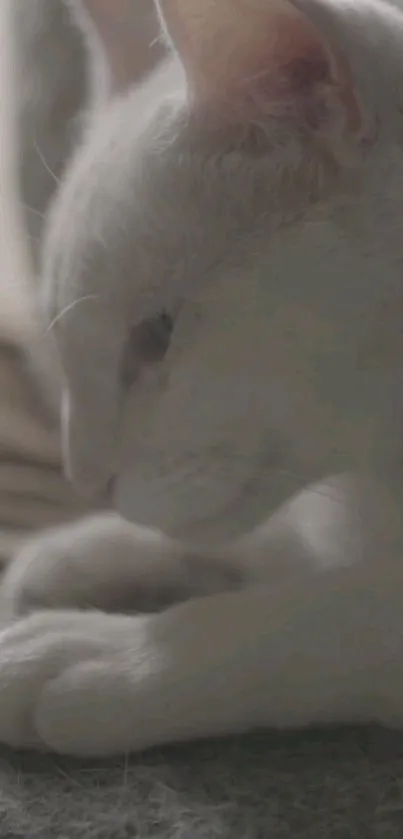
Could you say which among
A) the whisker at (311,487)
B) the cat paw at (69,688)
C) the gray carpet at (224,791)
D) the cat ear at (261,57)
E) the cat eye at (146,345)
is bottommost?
the gray carpet at (224,791)

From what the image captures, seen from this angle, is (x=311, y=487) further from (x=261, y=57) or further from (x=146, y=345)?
(x=261, y=57)

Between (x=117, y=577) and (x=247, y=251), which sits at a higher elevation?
(x=247, y=251)

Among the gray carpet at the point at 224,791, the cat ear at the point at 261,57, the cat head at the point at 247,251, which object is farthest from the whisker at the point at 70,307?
the gray carpet at the point at 224,791

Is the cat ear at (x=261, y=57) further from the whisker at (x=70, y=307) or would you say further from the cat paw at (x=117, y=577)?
the cat paw at (x=117, y=577)

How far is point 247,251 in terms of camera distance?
1.97 ft

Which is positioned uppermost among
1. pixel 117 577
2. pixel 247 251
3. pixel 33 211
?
pixel 33 211

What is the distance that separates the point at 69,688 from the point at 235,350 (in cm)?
21

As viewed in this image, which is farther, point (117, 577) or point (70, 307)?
point (117, 577)

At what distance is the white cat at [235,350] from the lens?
0.59 m

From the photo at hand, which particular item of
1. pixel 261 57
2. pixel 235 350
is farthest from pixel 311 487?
pixel 261 57

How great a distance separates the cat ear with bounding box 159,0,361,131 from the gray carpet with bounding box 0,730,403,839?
35 centimetres

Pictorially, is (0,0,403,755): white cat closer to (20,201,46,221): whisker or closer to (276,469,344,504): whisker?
(276,469,344,504): whisker

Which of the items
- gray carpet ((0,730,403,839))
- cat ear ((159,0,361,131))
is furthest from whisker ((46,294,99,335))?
gray carpet ((0,730,403,839))

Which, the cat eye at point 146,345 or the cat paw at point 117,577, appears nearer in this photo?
the cat eye at point 146,345
